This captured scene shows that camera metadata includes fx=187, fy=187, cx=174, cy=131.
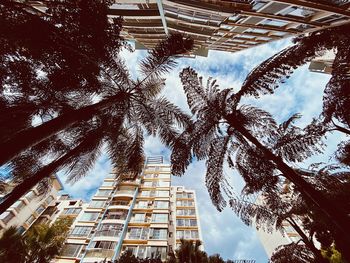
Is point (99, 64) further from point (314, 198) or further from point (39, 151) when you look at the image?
point (314, 198)

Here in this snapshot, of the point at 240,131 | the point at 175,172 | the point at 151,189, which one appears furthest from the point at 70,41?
the point at 151,189

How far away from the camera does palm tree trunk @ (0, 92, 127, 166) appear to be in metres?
3.21

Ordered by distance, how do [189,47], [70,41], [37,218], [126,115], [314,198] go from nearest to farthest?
[314,198] < [70,41] < [189,47] < [126,115] < [37,218]

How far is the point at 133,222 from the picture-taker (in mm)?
26969

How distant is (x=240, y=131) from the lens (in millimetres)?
6336

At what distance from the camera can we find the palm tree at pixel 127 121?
6621mm

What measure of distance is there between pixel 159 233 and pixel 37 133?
82.3 feet

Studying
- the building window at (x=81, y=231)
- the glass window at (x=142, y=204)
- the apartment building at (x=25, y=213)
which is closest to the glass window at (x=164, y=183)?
the glass window at (x=142, y=204)

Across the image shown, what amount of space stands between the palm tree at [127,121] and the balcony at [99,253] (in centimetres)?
1884

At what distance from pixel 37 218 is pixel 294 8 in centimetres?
4249

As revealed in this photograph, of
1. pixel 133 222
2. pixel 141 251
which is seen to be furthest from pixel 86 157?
pixel 133 222

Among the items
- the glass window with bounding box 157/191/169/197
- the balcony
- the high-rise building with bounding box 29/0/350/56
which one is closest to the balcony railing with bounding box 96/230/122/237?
the balcony

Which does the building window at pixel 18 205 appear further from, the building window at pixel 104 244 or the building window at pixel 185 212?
the building window at pixel 185 212

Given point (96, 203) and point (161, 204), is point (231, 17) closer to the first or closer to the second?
point (161, 204)
